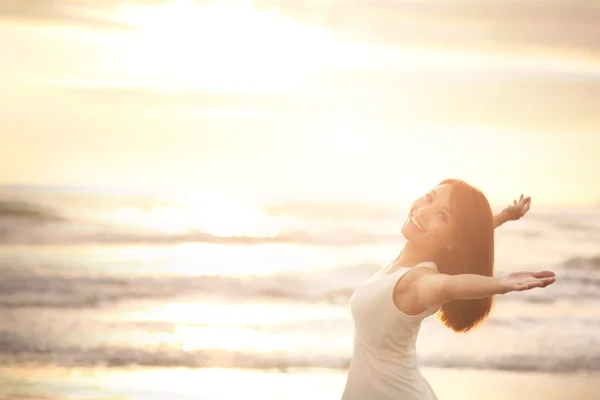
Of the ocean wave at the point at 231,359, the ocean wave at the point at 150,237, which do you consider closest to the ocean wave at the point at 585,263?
the ocean wave at the point at 231,359

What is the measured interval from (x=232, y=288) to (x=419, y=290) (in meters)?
1.04

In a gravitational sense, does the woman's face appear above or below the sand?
above

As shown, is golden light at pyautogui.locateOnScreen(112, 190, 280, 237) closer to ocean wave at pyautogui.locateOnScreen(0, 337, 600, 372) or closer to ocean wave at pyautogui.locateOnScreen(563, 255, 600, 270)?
ocean wave at pyautogui.locateOnScreen(0, 337, 600, 372)

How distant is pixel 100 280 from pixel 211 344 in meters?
0.40

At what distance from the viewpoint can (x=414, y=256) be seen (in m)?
1.91

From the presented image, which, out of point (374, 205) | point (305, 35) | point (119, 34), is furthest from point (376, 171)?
point (119, 34)

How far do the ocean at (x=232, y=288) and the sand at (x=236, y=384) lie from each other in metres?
0.01

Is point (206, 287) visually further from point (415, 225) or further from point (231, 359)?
point (415, 225)

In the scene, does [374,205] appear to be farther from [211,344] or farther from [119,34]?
[119,34]

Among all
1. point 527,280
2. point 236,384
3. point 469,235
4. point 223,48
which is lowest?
point 236,384

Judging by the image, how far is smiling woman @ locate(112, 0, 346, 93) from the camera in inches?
104

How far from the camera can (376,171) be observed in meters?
2.70

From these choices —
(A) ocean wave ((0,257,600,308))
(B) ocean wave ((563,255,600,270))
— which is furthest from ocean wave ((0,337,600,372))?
(B) ocean wave ((563,255,600,270))

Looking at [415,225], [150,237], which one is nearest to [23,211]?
[150,237]
